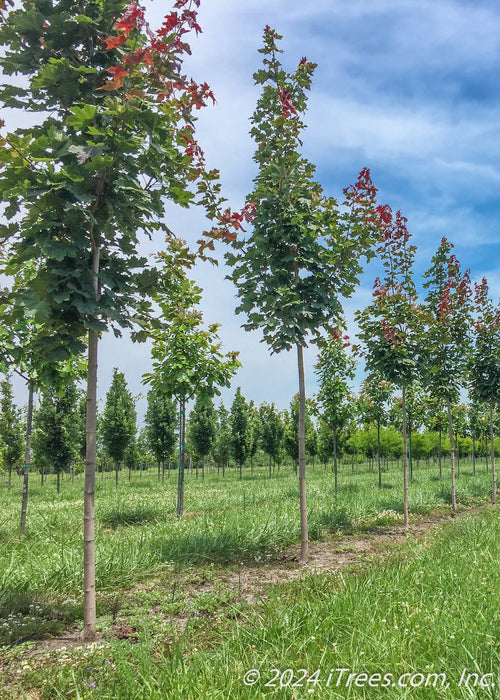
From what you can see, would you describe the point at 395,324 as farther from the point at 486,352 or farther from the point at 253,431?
the point at 253,431

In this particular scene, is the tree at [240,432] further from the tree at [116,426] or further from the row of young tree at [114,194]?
the row of young tree at [114,194]

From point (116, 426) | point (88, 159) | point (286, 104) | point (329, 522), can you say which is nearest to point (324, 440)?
point (116, 426)

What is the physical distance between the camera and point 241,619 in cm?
383

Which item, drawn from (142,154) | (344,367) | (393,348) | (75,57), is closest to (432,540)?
(393,348)

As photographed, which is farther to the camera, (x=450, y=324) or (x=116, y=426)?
(x=116, y=426)

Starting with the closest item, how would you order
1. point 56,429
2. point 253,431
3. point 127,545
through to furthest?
point 127,545
point 56,429
point 253,431

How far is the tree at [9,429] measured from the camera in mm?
22891

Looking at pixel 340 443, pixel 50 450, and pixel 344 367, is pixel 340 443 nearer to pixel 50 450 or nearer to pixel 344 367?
pixel 344 367

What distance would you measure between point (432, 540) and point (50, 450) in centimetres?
1624

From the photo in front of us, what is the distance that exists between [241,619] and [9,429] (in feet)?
76.8

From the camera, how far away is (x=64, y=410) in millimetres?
18453

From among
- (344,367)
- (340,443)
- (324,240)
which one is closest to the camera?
(324,240)

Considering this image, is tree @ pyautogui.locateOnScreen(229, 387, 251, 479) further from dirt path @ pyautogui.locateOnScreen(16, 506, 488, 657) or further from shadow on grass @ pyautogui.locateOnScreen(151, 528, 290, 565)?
shadow on grass @ pyautogui.locateOnScreen(151, 528, 290, 565)

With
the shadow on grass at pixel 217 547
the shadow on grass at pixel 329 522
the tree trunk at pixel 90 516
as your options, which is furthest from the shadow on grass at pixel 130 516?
the tree trunk at pixel 90 516
